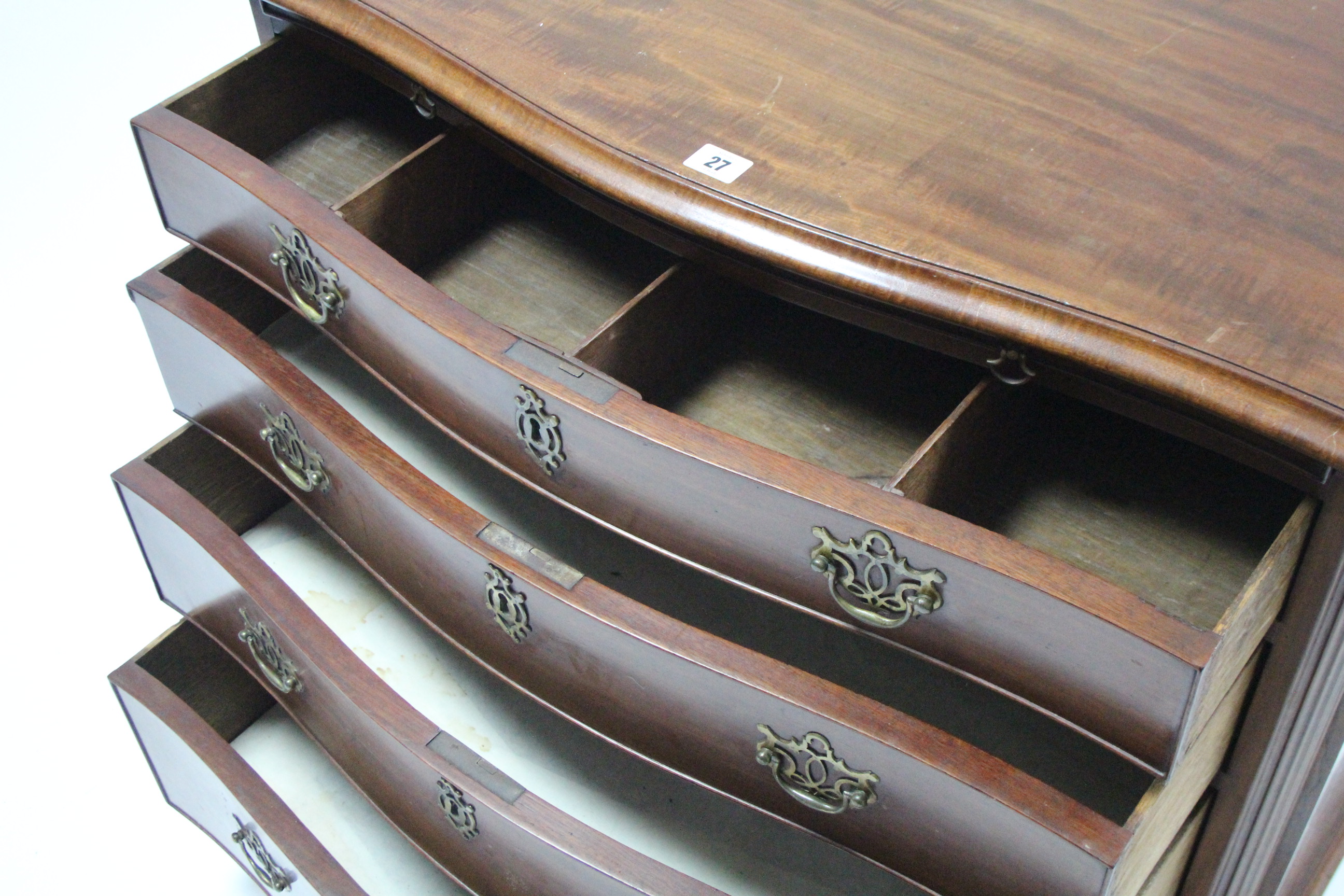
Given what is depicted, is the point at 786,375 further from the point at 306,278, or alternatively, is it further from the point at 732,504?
the point at 306,278

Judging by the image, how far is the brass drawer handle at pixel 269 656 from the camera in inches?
45.6

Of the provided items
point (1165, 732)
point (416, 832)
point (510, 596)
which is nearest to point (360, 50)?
point (510, 596)

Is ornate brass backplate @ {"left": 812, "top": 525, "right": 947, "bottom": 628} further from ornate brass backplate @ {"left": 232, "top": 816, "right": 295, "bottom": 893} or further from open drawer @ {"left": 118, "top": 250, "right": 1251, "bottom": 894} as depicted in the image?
ornate brass backplate @ {"left": 232, "top": 816, "right": 295, "bottom": 893}

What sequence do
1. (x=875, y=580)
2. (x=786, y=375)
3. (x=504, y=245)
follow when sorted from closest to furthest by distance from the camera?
(x=875, y=580) < (x=786, y=375) < (x=504, y=245)

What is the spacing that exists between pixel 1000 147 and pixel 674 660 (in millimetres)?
360

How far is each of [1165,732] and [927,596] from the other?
0.45 feet

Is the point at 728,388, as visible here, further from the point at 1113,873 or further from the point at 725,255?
the point at 1113,873

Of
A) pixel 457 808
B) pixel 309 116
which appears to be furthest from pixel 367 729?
pixel 309 116

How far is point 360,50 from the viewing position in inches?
44.3

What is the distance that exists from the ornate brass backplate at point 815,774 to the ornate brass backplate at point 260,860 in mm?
487

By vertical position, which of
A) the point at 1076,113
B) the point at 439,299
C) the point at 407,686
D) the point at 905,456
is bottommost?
the point at 407,686

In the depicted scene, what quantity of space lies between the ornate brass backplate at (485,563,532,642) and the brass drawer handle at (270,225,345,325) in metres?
0.22

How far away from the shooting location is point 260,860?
1.24 meters

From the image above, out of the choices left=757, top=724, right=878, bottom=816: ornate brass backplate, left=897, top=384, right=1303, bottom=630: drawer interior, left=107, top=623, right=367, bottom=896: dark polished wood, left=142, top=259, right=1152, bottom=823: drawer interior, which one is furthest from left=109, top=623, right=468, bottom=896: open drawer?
left=897, top=384, right=1303, bottom=630: drawer interior
